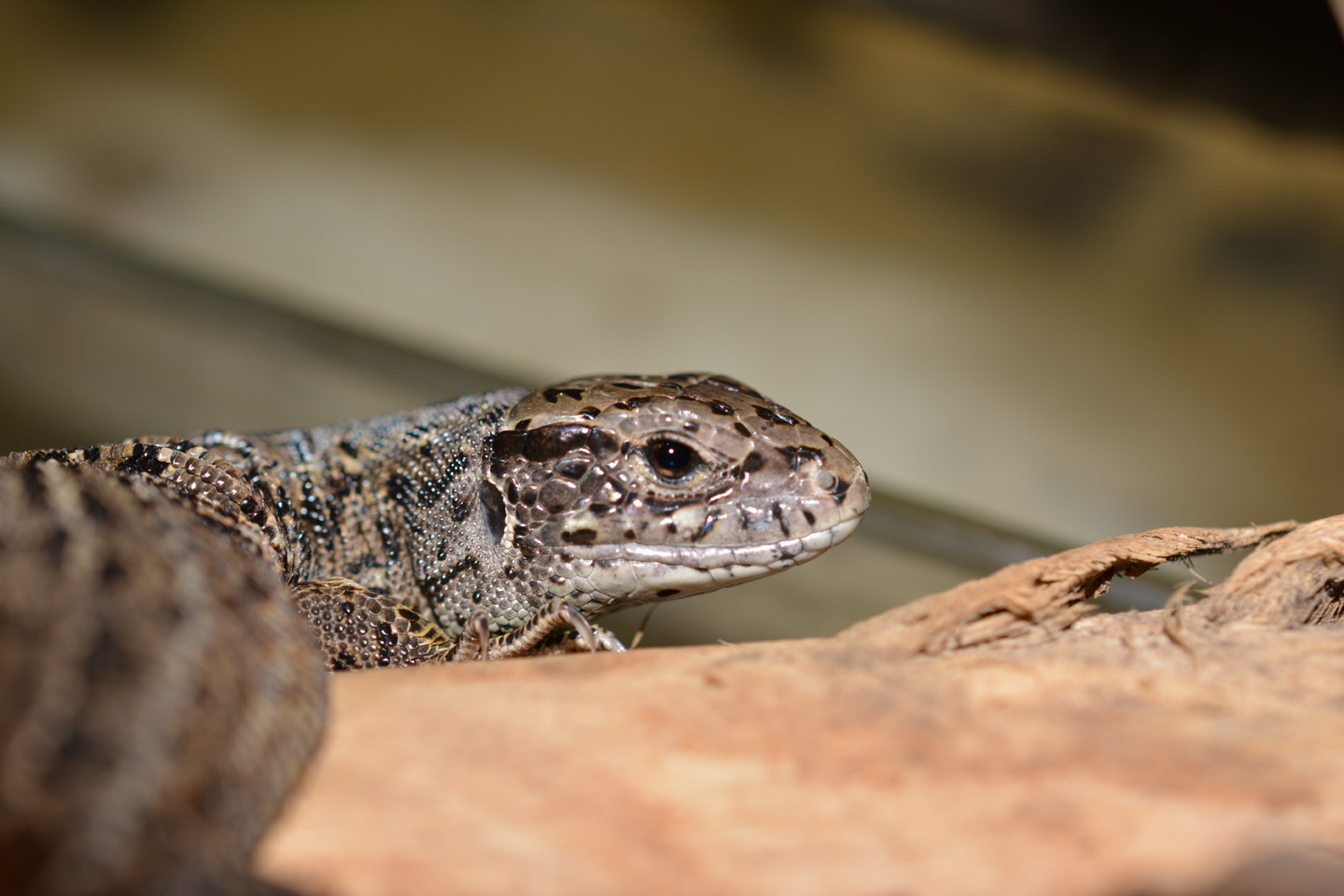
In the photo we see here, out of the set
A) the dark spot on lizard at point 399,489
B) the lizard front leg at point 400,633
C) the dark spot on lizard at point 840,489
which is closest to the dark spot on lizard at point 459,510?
the dark spot on lizard at point 399,489

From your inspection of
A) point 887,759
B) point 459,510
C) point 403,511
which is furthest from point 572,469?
point 887,759

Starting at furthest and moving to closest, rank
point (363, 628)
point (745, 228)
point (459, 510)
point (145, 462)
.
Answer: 1. point (745, 228)
2. point (459, 510)
3. point (145, 462)
4. point (363, 628)

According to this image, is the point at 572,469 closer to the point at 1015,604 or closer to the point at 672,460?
the point at 672,460

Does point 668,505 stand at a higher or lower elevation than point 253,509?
higher

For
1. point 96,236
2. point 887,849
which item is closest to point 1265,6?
point 887,849

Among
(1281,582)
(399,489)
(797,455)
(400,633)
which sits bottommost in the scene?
(400,633)

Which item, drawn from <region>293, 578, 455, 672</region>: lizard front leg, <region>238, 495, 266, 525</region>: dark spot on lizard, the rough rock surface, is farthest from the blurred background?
the rough rock surface

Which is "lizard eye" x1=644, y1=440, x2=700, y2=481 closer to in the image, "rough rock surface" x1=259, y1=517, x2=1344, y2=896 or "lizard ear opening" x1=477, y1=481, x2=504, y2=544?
"lizard ear opening" x1=477, y1=481, x2=504, y2=544
